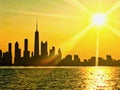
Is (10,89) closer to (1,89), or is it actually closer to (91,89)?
(1,89)

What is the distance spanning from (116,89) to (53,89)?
46.3 feet

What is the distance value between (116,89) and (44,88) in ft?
52.3

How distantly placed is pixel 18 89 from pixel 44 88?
761 cm

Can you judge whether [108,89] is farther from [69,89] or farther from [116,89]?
[69,89]

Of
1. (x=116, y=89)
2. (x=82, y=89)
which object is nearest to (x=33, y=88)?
(x=82, y=89)

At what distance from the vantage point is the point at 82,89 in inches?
4208

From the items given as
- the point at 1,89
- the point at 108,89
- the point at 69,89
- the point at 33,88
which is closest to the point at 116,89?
the point at 108,89

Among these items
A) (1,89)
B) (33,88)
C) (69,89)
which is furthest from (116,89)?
(1,89)

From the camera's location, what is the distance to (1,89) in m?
102

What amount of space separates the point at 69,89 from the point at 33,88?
8.08m

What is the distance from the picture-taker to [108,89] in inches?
4218

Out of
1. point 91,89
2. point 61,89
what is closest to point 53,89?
point 61,89

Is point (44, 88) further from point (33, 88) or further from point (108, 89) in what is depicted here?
point (108, 89)

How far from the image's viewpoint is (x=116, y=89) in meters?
107
